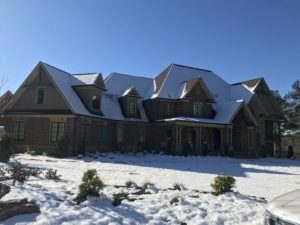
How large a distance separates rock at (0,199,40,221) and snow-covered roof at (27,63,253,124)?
61.4 ft

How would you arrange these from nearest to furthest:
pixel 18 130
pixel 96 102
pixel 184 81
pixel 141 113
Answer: pixel 18 130 < pixel 96 102 < pixel 141 113 < pixel 184 81

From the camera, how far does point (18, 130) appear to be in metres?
27.3

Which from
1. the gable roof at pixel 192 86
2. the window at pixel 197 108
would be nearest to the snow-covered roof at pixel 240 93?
the gable roof at pixel 192 86

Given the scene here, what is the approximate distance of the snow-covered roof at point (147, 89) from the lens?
2788 cm

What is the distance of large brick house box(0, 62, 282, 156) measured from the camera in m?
26.6

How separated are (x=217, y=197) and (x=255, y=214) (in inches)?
65.1

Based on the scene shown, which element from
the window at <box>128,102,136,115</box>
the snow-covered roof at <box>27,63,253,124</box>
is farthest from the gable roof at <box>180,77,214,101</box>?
the window at <box>128,102,136,115</box>

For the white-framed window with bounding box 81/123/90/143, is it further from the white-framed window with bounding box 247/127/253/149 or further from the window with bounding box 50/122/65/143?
the white-framed window with bounding box 247/127/253/149

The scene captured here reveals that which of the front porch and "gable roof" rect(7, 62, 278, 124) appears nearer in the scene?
"gable roof" rect(7, 62, 278, 124)

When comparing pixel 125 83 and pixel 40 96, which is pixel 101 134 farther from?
pixel 125 83

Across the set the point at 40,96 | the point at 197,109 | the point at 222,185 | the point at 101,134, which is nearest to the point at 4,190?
the point at 222,185

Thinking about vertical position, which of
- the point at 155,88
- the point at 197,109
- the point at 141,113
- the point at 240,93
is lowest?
the point at 141,113

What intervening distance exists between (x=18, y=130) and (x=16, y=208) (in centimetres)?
2206

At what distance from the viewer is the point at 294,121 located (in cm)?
4684
